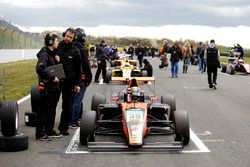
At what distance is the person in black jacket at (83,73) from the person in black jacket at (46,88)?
3.53ft

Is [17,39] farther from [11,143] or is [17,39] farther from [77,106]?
[11,143]

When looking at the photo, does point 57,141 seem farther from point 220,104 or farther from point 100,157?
point 220,104

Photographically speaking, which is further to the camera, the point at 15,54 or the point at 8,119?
the point at 15,54

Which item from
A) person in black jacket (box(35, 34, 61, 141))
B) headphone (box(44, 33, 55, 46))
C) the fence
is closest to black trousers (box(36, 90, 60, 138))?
person in black jacket (box(35, 34, 61, 141))

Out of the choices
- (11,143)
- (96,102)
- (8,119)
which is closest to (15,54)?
(96,102)

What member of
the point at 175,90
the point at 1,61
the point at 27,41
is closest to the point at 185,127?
the point at 175,90

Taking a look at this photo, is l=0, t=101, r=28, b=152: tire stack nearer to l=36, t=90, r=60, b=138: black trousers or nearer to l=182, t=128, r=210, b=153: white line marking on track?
l=36, t=90, r=60, b=138: black trousers

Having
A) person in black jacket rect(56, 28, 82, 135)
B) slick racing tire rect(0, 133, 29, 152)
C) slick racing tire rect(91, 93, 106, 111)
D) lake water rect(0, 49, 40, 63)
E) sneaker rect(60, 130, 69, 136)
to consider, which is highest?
person in black jacket rect(56, 28, 82, 135)

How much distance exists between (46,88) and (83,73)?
1.89m

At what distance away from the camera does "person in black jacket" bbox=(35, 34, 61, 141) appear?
9812 mm

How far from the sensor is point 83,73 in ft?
38.5

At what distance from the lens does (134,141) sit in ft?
28.8

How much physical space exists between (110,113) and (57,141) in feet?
4.82

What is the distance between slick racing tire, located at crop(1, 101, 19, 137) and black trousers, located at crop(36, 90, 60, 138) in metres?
0.83
